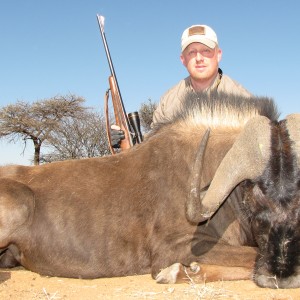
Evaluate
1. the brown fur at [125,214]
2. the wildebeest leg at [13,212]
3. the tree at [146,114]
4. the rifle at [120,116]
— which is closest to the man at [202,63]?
the rifle at [120,116]

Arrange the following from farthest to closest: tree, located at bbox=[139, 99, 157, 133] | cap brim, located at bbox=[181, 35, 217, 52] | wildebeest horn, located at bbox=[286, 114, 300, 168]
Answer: tree, located at bbox=[139, 99, 157, 133], cap brim, located at bbox=[181, 35, 217, 52], wildebeest horn, located at bbox=[286, 114, 300, 168]

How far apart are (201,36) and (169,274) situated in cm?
321

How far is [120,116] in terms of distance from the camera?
307 inches

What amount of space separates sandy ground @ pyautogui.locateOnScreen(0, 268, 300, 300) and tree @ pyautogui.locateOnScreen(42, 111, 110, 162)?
16428 millimetres

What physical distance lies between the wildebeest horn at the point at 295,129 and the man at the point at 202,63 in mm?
2230

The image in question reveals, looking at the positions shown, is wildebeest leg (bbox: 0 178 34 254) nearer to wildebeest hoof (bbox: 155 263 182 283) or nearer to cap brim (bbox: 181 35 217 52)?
wildebeest hoof (bbox: 155 263 182 283)

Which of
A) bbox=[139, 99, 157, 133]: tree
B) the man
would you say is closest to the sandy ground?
the man

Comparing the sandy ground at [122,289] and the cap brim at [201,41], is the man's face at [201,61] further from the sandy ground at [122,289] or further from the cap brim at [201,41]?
the sandy ground at [122,289]

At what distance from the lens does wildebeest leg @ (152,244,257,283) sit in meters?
4.21

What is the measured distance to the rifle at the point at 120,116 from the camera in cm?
734

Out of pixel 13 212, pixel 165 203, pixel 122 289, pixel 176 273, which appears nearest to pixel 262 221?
pixel 176 273

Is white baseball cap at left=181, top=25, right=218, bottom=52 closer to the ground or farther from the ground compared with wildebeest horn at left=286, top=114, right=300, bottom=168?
farther from the ground

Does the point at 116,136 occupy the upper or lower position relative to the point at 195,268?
upper

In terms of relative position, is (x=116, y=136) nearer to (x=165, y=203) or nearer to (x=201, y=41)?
(x=201, y=41)
